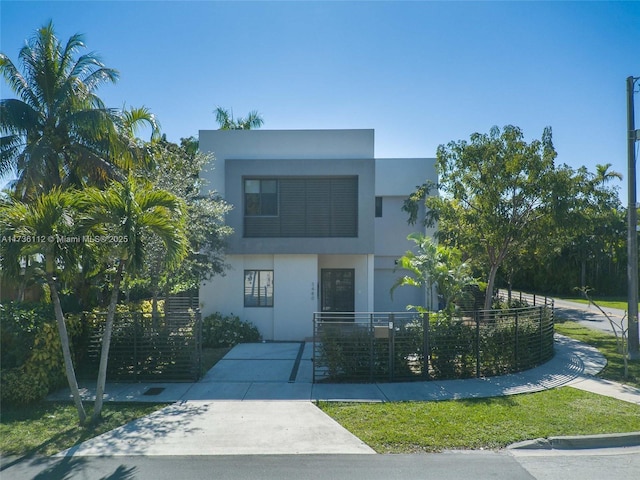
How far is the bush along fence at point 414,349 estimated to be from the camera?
9.72 m

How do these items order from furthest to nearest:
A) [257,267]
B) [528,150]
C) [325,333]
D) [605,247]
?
[605,247] < [257,267] < [528,150] < [325,333]

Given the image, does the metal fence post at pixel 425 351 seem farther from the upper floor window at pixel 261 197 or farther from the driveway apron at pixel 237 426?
the upper floor window at pixel 261 197

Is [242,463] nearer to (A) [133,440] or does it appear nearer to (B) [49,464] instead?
(A) [133,440]

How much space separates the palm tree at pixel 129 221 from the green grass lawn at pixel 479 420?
13.0 feet

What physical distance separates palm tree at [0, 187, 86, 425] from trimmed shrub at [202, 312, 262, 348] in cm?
649

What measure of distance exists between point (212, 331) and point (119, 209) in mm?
7589

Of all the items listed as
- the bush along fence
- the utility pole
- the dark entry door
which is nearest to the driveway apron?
the bush along fence

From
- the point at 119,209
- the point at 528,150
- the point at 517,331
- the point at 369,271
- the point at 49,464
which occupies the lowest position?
the point at 49,464

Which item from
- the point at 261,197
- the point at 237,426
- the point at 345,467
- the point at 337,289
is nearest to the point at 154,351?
the point at 237,426

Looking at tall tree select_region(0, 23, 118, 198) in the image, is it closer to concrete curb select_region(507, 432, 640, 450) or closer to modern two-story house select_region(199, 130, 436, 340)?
modern two-story house select_region(199, 130, 436, 340)

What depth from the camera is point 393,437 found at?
21.9ft

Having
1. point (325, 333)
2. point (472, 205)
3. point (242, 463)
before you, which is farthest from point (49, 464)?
point (472, 205)

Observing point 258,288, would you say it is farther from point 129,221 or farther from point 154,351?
point 129,221

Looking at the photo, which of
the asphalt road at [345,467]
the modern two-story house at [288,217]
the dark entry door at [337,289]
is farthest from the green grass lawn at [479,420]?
the dark entry door at [337,289]
